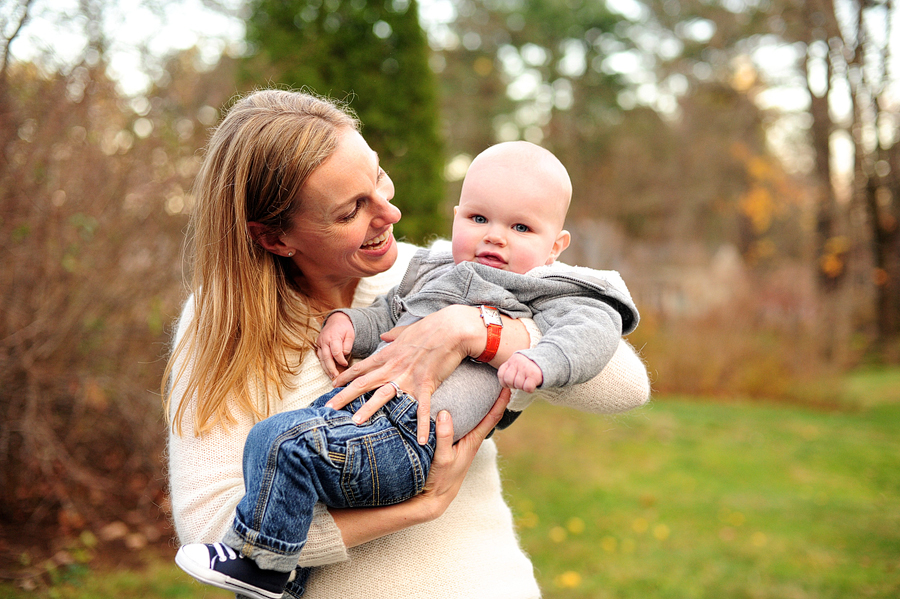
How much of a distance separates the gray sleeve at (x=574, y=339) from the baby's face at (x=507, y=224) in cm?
18

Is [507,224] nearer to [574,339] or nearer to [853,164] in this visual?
[574,339]

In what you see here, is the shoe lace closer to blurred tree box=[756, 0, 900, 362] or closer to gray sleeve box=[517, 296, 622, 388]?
gray sleeve box=[517, 296, 622, 388]

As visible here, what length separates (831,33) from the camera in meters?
9.68

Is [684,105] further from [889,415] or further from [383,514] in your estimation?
[383,514]

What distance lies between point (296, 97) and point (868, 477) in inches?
251

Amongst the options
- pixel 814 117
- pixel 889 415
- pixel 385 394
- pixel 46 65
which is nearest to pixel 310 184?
pixel 385 394

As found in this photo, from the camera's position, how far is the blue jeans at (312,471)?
1408 millimetres

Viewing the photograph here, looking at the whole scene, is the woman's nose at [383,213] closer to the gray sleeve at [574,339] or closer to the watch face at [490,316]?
the watch face at [490,316]

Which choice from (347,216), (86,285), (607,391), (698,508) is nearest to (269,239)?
(347,216)

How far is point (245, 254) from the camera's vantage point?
1817 mm

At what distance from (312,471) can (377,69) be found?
4.97m

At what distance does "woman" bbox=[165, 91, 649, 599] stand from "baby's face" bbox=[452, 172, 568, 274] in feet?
0.68

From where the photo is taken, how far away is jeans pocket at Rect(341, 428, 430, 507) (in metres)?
1.46

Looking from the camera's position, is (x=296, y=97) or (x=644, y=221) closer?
(x=296, y=97)
